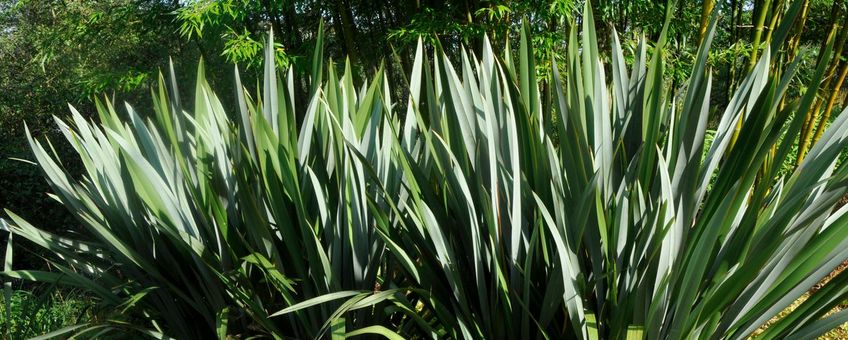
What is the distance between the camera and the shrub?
164cm

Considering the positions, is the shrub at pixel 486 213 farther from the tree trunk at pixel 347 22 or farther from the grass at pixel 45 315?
the tree trunk at pixel 347 22

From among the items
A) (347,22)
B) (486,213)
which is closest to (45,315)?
(486,213)

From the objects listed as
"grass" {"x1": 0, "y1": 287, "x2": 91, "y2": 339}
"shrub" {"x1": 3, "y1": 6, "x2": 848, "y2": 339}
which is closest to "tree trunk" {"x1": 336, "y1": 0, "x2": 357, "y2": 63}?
"grass" {"x1": 0, "y1": 287, "x2": 91, "y2": 339}

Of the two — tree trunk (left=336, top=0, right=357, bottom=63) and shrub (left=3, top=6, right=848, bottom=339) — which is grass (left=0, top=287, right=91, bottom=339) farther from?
tree trunk (left=336, top=0, right=357, bottom=63)

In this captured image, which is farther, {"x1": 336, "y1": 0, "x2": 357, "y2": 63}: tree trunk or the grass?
{"x1": 336, "y1": 0, "x2": 357, "y2": 63}: tree trunk

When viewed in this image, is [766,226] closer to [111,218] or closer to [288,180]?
[288,180]

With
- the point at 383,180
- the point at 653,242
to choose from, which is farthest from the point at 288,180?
the point at 653,242

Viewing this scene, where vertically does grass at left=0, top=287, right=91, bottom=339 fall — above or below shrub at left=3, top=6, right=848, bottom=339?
below

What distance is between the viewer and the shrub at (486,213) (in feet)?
5.39

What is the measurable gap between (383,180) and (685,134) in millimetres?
838

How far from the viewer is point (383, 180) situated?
215 centimetres

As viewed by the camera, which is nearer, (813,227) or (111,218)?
(813,227)

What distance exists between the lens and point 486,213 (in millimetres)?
1745

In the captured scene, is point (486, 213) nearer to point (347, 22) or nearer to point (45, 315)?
point (45, 315)
